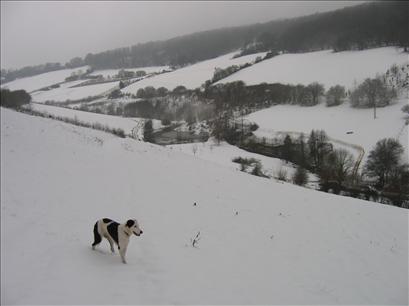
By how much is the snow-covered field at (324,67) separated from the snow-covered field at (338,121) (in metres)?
15.2

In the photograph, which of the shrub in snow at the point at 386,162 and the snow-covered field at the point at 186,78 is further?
the snow-covered field at the point at 186,78

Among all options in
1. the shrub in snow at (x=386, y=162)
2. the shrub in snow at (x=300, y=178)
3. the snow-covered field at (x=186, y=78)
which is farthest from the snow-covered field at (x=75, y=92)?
the shrub in snow at (x=386, y=162)

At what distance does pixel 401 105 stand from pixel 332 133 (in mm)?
14719

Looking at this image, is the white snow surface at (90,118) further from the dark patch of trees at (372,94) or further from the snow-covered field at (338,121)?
the dark patch of trees at (372,94)

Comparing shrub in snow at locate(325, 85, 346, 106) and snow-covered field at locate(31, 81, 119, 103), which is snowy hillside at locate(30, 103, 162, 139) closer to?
shrub in snow at locate(325, 85, 346, 106)

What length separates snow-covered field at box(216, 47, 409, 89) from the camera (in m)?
86.9

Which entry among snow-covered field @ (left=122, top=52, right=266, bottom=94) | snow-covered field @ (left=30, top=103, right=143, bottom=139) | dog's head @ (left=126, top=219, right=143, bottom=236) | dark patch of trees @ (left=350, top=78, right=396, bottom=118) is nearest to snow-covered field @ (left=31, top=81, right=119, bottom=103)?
snow-covered field @ (left=122, top=52, right=266, bottom=94)

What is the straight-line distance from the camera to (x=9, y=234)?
8.87 metres

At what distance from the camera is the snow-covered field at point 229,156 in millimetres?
50438

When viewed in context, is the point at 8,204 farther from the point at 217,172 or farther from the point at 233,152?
the point at 233,152

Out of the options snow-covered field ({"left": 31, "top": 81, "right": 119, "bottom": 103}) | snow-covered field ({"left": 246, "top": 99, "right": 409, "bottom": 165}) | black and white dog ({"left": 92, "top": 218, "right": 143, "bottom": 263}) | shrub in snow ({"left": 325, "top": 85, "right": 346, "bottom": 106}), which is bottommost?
snow-covered field ({"left": 246, "top": 99, "right": 409, "bottom": 165})

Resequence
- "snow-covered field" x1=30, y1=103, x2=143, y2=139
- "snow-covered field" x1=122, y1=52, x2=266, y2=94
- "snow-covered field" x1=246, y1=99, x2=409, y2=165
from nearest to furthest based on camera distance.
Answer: "snow-covered field" x1=246, y1=99, x2=409, y2=165 → "snow-covered field" x1=30, y1=103, x2=143, y2=139 → "snow-covered field" x1=122, y1=52, x2=266, y2=94

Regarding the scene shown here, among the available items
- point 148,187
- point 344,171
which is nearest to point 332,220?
point 148,187

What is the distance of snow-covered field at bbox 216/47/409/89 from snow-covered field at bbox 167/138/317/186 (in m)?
42.4
